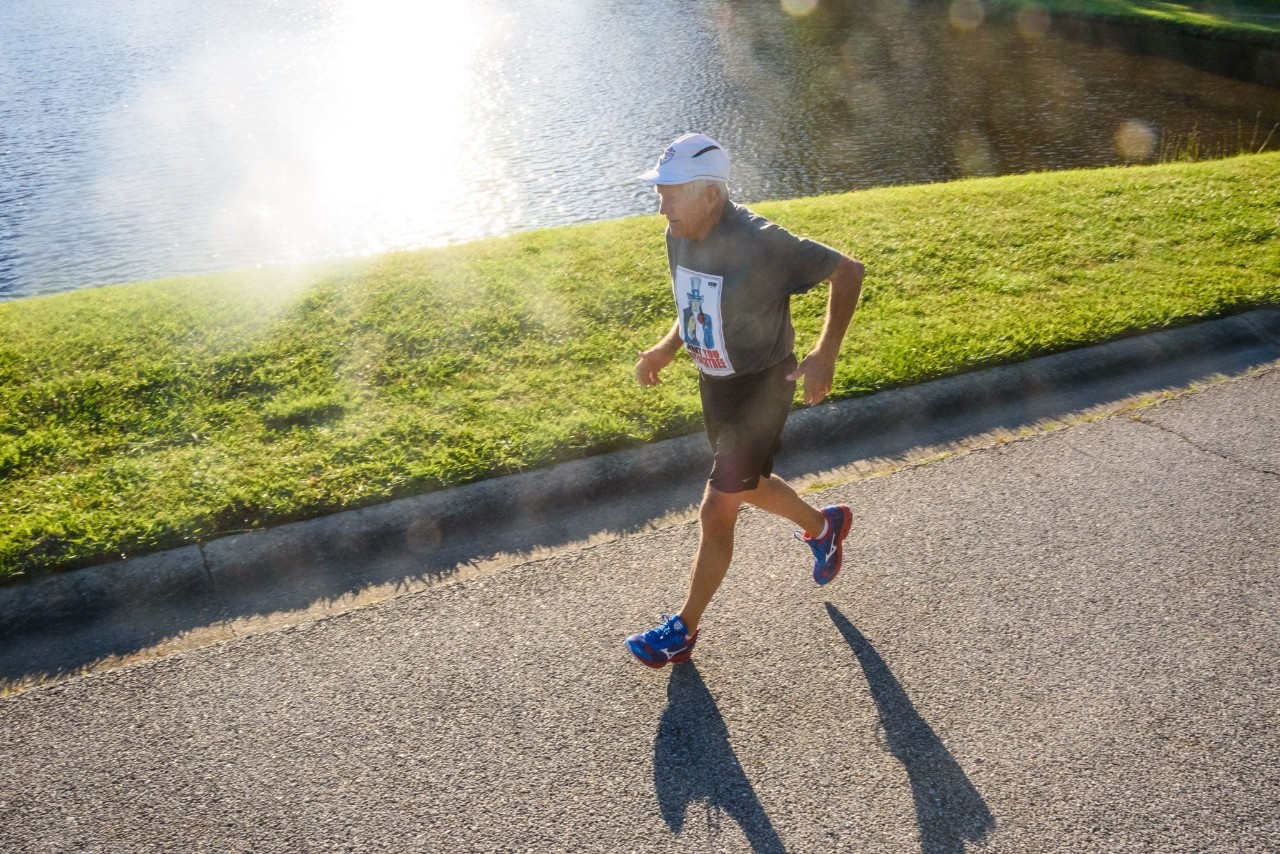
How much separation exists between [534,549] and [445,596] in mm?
457

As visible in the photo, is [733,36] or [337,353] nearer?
[337,353]

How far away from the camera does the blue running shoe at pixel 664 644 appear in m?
3.46

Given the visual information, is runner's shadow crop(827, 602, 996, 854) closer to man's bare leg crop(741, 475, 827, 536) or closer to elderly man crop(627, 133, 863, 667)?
man's bare leg crop(741, 475, 827, 536)

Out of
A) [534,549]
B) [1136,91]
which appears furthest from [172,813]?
[1136,91]

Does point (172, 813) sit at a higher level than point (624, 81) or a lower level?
higher

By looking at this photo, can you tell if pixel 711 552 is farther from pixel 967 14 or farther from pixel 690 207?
pixel 967 14

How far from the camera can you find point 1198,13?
950 inches

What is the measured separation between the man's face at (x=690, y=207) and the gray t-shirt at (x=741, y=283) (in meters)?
0.05

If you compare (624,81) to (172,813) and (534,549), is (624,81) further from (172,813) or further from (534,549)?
(172,813)

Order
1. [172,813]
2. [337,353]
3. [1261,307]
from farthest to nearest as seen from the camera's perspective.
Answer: [1261,307]
[337,353]
[172,813]

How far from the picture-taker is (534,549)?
13.7 feet

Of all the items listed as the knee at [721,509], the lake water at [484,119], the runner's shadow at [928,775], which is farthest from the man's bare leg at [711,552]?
Result: the lake water at [484,119]

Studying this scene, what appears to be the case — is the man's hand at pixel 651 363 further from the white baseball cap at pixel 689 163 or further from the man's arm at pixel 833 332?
the white baseball cap at pixel 689 163

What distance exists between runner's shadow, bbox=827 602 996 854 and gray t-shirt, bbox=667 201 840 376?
3.83 ft
